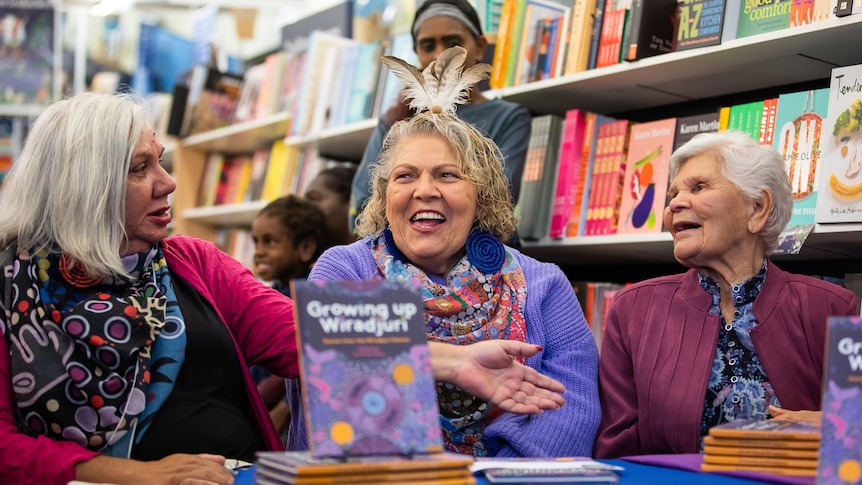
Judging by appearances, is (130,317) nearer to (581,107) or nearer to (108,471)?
(108,471)

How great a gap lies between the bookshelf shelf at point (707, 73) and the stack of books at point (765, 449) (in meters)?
1.22

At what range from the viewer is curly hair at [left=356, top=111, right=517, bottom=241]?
2260 millimetres

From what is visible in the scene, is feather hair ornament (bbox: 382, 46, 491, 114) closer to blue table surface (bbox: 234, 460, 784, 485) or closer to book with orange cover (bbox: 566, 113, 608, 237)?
book with orange cover (bbox: 566, 113, 608, 237)

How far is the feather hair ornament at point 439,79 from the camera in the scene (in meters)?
2.41

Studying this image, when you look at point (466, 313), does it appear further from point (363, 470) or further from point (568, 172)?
point (568, 172)

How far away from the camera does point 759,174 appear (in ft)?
7.18

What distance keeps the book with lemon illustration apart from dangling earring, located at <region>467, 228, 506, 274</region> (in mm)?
846

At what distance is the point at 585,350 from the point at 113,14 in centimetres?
590

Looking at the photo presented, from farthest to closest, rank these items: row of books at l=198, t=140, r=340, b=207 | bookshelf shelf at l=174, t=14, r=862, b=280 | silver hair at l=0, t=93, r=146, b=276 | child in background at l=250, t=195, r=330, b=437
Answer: row of books at l=198, t=140, r=340, b=207, child in background at l=250, t=195, r=330, b=437, bookshelf shelf at l=174, t=14, r=862, b=280, silver hair at l=0, t=93, r=146, b=276

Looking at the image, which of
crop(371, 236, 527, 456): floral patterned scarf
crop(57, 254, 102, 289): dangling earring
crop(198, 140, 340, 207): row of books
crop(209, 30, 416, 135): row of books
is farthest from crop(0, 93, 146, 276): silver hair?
crop(198, 140, 340, 207): row of books

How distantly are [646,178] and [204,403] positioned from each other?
1561mm

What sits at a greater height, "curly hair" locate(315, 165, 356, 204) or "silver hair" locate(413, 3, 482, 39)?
"silver hair" locate(413, 3, 482, 39)

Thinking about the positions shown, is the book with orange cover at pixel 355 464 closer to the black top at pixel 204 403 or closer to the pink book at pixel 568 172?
the black top at pixel 204 403

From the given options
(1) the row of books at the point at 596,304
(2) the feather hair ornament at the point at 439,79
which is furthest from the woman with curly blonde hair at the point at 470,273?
(1) the row of books at the point at 596,304
